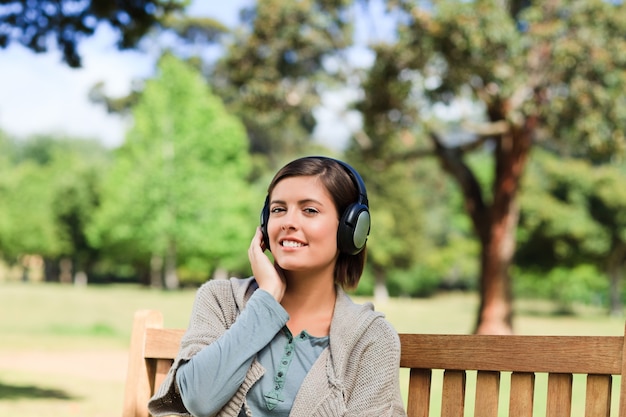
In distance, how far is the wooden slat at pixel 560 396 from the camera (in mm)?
2330

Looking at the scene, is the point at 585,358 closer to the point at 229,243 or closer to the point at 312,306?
the point at 312,306

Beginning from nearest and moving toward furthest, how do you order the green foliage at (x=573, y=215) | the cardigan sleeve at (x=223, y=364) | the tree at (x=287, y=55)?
the cardigan sleeve at (x=223, y=364) → the tree at (x=287, y=55) → the green foliage at (x=573, y=215)

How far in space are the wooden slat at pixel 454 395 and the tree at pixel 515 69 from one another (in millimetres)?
12925

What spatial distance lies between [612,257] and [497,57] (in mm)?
22416

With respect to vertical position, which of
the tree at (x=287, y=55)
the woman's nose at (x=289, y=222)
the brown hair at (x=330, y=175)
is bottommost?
the woman's nose at (x=289, y=222)

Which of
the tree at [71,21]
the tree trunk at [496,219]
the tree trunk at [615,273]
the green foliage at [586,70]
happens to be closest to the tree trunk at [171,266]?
the tree trunk at [615,273]

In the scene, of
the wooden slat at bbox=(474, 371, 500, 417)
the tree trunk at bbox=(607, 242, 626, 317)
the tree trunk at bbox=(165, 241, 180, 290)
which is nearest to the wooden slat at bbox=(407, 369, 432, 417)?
the wooden slat at bbox=(474, 371, 500, 417)

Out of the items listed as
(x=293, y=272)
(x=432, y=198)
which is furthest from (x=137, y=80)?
(x=293, y=272)

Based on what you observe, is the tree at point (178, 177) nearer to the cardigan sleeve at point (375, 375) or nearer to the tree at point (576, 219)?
the tree at point (576, 219)

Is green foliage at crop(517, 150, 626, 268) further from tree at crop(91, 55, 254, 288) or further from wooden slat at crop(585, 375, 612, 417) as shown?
wooden slat at crop(585, 375, 612, 417)

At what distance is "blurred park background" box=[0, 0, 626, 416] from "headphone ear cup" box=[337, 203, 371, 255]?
633 cm

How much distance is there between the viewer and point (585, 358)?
2.29 metres

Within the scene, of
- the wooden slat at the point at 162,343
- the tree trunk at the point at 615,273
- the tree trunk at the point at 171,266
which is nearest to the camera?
the wooden slat at the point at 162,343

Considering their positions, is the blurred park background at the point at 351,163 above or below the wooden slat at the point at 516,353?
above
